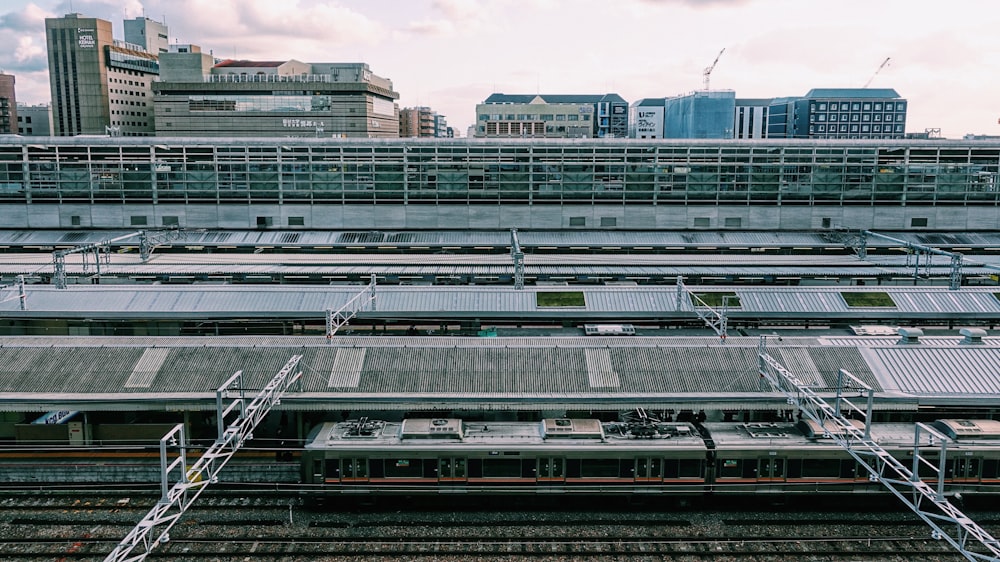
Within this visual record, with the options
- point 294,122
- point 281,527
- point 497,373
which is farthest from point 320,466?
point 294,122

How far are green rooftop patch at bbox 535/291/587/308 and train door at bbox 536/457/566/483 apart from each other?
46.1 feet

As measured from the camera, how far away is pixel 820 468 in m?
25.0

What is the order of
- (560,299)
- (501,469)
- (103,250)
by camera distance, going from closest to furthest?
(501,469)
(560,299)
(103,250)

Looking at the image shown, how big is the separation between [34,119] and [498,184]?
13980 centimetres

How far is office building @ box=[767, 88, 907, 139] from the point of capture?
16125 cm

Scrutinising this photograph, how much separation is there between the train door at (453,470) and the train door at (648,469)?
5921mm

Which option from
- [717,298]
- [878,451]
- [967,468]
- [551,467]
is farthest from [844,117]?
[551,467]

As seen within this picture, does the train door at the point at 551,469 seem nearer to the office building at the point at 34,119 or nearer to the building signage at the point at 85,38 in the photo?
the building signage at the point at 85,38

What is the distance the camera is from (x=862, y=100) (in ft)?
531

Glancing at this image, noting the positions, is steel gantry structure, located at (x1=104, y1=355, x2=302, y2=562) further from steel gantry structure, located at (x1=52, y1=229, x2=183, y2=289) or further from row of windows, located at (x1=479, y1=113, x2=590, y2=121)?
row of windows, located at (x1=479, y1=113, x2=590, y2=121)

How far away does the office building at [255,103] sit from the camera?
106m

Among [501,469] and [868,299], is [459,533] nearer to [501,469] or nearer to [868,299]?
A: [501,469]

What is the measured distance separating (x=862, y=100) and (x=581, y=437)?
16390cm

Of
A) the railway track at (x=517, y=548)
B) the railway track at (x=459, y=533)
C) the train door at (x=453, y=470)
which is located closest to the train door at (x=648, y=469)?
the railway track at (x=459, y=533)
